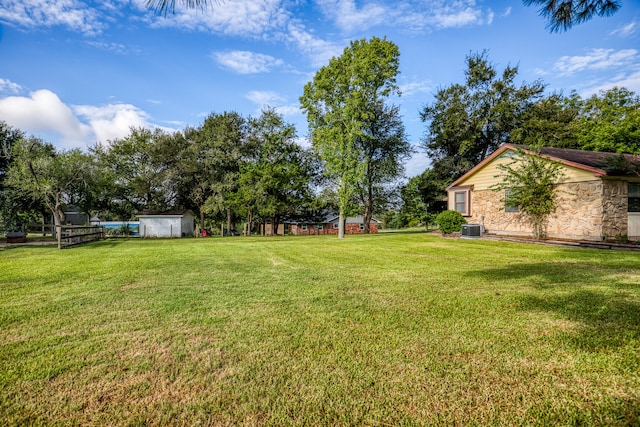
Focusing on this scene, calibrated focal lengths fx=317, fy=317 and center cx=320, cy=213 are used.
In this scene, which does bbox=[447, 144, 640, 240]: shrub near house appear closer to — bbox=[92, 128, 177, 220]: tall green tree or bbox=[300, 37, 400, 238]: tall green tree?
bbox=[300, 37, 400, 238]: tall green tree

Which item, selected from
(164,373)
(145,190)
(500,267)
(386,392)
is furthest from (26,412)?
(145,190)

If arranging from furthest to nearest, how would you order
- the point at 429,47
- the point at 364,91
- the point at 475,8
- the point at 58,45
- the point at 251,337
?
the point at 364,91 < the point at 429,47 < the point at 58,45 < the point at 475,8 < the point at 251,337

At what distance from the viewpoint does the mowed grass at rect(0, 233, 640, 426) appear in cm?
201

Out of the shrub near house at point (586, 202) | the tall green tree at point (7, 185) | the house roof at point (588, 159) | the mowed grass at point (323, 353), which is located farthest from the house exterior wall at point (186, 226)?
the house roof at point (588, 159)

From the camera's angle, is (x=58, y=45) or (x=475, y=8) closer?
(x=475, y=8)

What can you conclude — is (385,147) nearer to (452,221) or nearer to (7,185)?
(452,221)

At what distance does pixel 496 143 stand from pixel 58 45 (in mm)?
28351

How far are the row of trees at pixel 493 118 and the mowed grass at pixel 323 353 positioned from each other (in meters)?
22.4

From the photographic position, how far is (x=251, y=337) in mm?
3191

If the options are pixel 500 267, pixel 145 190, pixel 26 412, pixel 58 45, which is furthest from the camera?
pixel 145 190

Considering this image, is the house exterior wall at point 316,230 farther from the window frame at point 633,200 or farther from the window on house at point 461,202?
the window frame at point 633,200

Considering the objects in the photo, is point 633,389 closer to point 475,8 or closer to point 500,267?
point 500,267

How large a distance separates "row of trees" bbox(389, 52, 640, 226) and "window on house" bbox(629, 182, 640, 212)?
12003 mm

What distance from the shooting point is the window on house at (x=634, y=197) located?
1200cm
